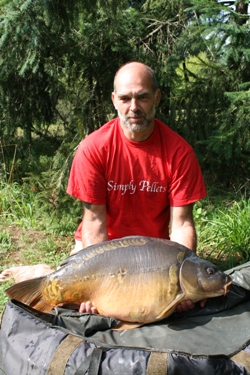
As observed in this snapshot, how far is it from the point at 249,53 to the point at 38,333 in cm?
300

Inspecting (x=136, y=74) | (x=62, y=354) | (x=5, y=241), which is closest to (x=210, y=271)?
(x=62, y=354)

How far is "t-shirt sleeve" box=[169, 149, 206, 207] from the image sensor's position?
257cm

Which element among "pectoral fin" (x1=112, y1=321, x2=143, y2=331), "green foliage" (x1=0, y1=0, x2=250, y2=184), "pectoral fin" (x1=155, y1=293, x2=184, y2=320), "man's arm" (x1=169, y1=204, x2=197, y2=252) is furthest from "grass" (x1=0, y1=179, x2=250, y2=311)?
"pectoral fin" (x1=155, y1=293, x2=184, y2=320)

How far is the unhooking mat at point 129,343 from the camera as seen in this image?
1770mm

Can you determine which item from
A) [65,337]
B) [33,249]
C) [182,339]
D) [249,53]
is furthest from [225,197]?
[65,337]

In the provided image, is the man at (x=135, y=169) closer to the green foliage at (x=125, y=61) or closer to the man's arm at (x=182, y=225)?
the man's arm at (x=182, y=225)

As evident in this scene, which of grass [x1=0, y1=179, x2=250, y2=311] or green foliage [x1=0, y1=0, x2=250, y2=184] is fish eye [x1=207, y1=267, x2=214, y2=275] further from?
green foliage [x1=0, y1=0, x2=250, y2=184]

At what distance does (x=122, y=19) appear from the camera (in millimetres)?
4512

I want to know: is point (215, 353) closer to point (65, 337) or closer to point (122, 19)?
point (65, 337)

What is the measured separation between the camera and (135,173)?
2600 millimetres

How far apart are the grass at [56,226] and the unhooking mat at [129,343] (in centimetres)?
96

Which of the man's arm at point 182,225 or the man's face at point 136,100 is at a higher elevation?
the man's face at point 136,100

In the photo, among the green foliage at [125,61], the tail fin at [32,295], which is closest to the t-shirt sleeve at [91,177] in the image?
the tail fin at [32,295]

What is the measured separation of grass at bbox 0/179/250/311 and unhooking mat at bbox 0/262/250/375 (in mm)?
961
